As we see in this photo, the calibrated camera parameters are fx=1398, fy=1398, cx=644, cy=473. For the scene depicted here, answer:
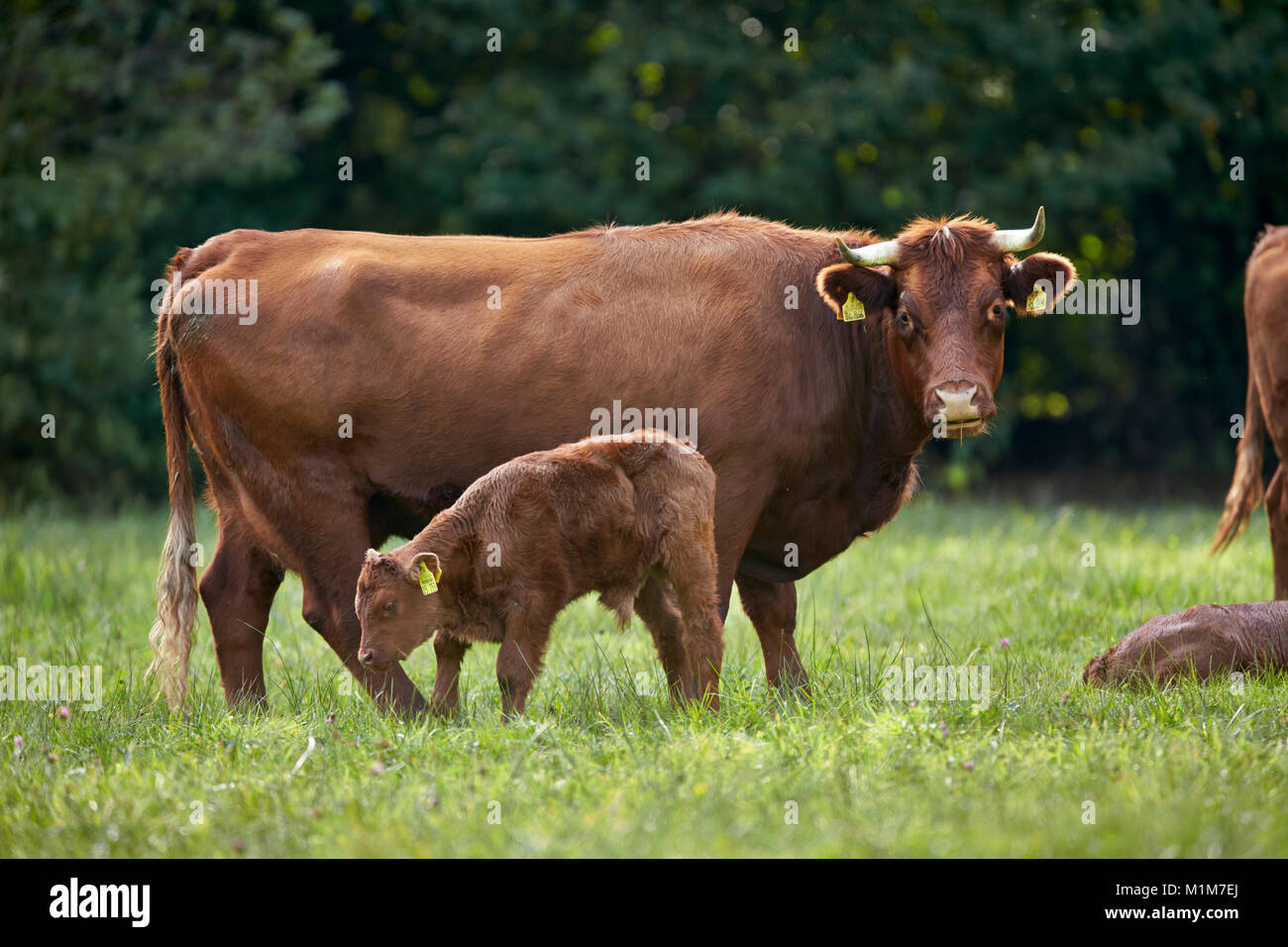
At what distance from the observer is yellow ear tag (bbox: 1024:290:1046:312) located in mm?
6281

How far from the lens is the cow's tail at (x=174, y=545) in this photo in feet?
20.4

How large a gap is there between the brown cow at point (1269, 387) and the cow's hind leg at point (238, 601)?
572 cm

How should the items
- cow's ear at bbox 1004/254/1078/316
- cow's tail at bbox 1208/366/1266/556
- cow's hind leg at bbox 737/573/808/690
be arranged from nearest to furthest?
cow's ear at bbox 1004/254/1078/316, cow's hind leg at bbox 737/573/808/690, cow's tail at bbox 1208/366/1266/556

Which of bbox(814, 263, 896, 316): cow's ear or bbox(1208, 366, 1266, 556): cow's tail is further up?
bbox(814, 263, 896, 316): cow's ear

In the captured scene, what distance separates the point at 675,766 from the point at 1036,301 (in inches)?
117

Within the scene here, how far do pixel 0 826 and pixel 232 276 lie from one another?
274 cm

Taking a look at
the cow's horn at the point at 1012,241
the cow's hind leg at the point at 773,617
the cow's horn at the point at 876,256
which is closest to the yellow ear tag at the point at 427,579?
the cow's hind leg at the point at 773,617

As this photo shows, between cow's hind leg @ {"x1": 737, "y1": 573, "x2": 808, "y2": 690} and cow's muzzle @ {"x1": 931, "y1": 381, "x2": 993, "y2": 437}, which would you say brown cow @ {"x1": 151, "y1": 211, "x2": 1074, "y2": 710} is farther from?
cow's hind leg @ {"x1": 737, "y1": 573, "x2": 808, "y2": 690}

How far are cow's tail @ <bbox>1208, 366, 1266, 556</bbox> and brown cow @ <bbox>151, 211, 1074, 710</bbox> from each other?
3.04 m

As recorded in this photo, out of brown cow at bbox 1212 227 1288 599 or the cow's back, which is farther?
brown cow at bbox 1212 227 1288 599

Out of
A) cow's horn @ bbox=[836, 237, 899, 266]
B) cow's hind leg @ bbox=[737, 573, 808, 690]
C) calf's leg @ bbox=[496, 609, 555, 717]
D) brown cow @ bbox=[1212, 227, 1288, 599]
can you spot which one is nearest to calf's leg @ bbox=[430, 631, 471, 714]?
calf's leg @ bbox=[496, 609, 555, 717]

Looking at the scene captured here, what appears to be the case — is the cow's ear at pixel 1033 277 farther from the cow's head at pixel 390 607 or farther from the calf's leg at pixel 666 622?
the cow's head at pixel 390 607

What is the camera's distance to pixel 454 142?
16.6 metres

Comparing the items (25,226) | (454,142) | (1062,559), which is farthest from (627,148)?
(1062,559)
